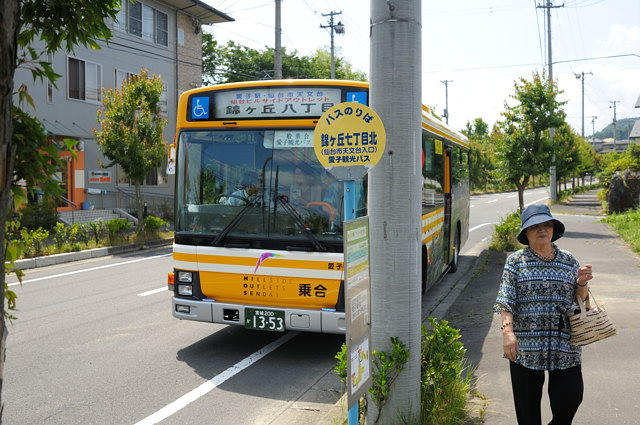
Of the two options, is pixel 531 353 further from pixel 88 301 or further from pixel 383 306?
pixel 88 301

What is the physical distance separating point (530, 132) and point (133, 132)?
14.0 meters

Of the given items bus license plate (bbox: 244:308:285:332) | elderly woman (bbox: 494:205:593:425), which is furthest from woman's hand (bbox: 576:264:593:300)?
bus license plate (bbox: 244:308:285:332)

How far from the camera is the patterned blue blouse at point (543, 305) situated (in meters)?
3.63

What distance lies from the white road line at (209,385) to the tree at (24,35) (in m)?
2.98

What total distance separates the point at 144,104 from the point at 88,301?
35.8 feet

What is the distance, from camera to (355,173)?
3.92 metres

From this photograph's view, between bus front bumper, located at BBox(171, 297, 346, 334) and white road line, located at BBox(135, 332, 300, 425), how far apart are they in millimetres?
502

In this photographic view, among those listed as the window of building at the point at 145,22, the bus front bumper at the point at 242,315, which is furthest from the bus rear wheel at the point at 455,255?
the window of building at the point at 145,22

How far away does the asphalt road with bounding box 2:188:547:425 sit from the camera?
5.24 m

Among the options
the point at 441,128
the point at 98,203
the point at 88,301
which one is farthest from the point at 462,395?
the point at 98,203

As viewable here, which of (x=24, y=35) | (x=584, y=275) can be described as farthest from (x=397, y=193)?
(x=24, y=35)

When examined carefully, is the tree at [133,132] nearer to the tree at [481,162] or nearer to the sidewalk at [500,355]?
the sidewalk at [500,355]

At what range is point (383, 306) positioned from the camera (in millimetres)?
4254

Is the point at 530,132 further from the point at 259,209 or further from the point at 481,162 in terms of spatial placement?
the point at 481,162
